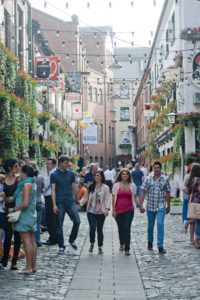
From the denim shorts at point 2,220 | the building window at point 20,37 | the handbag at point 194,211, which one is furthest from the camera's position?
the building window at point 20,37

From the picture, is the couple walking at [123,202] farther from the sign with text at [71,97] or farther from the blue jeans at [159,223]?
the sign with text at [71,97]

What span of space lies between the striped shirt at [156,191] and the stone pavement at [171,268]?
0.87 metres

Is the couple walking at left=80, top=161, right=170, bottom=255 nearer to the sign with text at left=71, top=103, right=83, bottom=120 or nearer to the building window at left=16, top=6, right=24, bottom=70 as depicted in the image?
Answer: the building window at left=16, top=6, right=24, bottom=70

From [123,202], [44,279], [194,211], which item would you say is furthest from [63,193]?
[44,279]

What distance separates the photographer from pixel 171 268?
8281 millimetres

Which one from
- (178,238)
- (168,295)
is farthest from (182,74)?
(168,295)

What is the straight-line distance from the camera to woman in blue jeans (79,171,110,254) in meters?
10.2

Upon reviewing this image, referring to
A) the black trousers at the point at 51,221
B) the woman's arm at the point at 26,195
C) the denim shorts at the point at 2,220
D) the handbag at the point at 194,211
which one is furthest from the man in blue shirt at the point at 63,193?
the handbag at the point at 194,211

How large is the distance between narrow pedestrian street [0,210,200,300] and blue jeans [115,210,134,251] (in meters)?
0.26

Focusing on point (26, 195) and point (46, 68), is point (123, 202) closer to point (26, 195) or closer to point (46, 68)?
point (26, 195)

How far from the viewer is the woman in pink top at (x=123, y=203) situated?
10102 millimetres

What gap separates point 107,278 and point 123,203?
108 inches

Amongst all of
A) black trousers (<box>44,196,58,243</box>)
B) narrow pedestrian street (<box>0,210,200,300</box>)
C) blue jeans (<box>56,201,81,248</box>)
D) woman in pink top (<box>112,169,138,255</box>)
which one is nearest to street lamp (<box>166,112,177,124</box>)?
narrow pedestrian street (<box>0,210,200,300</box>)

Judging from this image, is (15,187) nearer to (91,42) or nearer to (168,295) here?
(168,295)
